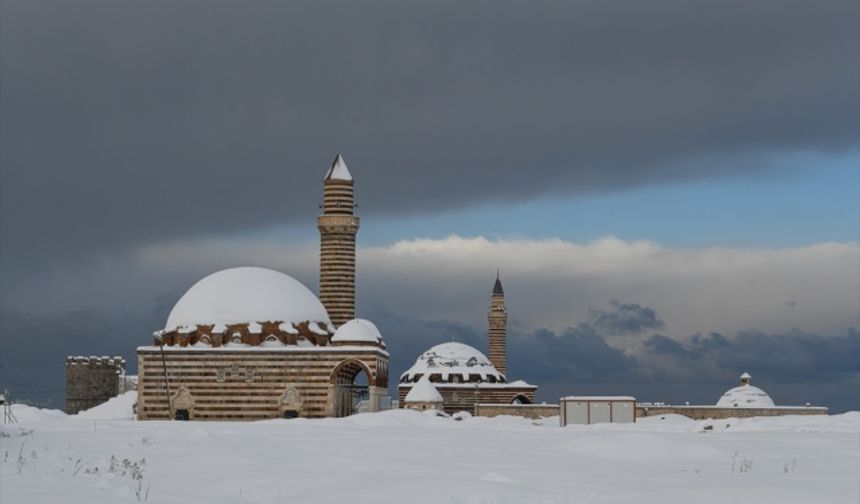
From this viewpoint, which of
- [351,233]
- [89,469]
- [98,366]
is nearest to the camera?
[89,469]

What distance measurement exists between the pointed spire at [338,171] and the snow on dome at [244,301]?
32.0 ft

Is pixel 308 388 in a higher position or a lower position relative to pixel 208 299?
lower

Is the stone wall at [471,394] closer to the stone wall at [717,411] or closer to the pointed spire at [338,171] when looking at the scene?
the stone wall at [717,411]

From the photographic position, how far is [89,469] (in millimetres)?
22406

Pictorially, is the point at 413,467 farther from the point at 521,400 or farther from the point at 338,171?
the point at 521,400

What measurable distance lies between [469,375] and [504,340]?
8.50 m

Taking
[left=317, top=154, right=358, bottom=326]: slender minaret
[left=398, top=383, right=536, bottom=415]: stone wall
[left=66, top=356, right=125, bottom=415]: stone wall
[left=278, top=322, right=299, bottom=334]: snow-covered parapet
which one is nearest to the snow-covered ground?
[left=278, top=322, right=299, bottom=334]: snow-covered parapet

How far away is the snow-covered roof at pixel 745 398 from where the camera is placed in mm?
86875

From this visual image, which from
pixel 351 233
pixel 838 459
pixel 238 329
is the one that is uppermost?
pixel 351 233

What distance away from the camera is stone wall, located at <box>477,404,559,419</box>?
88.4 m

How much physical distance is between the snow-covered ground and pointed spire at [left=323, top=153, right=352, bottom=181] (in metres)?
37.4

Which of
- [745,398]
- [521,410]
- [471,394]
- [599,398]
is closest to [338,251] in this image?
[599,398]

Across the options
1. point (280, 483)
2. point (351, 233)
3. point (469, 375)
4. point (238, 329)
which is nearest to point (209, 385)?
point (238, 329)

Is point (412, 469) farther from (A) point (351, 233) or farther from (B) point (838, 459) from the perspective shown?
(A) point (351, 233)
